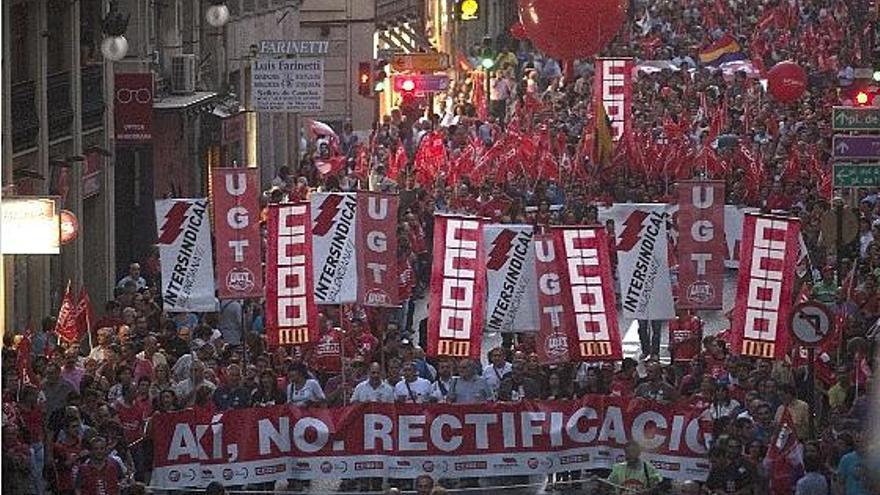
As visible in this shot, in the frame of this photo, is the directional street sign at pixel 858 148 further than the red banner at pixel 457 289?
Yes

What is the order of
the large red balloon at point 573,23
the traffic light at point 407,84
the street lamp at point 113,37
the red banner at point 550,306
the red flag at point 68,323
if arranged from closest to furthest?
the red banner at point 550,306 → the red flag at point 68,323 → the large red balloon at point 573,23 → the street lamp at point 113,37 → the traffic light at point 407,84

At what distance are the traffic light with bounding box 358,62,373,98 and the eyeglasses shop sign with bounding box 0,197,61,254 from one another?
3031cm

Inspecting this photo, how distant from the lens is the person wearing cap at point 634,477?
18.6 meters

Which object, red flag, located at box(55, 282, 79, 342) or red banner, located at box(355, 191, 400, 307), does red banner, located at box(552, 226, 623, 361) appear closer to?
red banner, located at box(355, 191, 400, 307)

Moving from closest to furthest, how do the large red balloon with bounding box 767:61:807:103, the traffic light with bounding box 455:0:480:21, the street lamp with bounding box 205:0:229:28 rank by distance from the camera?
the street lamp with bounding box 205:0:229:28 < the traffic light with bounding box 455:0:480:21 < the large red balloon with bounding box 767:61:807:103

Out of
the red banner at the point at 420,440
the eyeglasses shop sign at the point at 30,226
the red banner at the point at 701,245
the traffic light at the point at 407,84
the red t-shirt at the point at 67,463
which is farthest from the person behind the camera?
the traffic light at the point at 407,84

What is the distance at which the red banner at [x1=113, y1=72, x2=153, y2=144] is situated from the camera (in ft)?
114

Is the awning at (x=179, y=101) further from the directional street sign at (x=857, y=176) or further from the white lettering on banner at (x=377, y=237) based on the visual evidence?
the white lettering on banner at (x=377, y=237)

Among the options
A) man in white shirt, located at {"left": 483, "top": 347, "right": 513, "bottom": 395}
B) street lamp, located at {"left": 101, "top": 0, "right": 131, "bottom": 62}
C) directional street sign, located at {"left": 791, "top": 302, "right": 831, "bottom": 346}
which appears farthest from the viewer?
street lamp, located at {"left": 101, "top": 0, "right": 131, "bottom": 62}

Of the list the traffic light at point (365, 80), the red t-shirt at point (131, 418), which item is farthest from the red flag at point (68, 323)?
the traffic light at point (365, 80)

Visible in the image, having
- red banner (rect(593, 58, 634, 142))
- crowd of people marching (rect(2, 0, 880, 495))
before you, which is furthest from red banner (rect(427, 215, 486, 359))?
red banner (rect(593, 58, 634, 142))

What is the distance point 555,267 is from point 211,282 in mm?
2959

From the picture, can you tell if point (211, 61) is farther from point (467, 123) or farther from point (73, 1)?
point (73, 1)

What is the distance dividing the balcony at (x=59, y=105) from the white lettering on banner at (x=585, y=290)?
10388 millimetres
